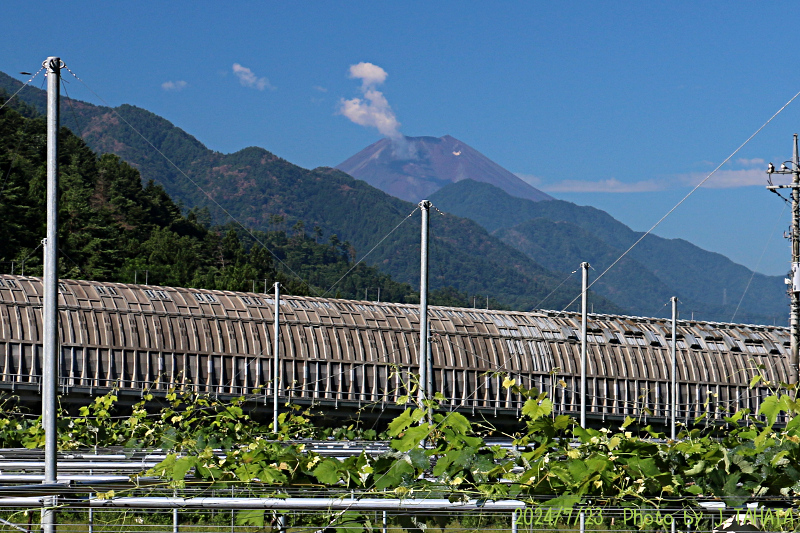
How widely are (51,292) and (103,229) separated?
86765 mm

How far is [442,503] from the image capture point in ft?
24.3

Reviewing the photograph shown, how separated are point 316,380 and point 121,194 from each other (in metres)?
73.4

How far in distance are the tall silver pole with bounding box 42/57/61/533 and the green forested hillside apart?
57934mm

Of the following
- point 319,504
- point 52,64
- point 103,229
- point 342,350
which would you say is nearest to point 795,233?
point 342,350

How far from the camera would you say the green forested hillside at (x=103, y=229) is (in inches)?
3194

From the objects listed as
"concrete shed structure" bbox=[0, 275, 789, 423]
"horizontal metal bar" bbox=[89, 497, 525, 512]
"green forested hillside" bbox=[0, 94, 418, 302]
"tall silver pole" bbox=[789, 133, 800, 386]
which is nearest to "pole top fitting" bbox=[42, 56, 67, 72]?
"horizontal metal bar" bbox=[89, 497, 525, 512]

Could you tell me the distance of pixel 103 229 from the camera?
9356 cm

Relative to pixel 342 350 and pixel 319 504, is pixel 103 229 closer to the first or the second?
pixel 342 350

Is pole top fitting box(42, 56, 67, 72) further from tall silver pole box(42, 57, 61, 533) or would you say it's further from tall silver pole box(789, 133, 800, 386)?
tall silver pole box(789, 133, 800, 386)

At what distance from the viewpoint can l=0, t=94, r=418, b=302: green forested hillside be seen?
3194 inches

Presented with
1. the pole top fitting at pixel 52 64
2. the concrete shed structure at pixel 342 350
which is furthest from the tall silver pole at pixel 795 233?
the pole top fitting at pixel 52 64

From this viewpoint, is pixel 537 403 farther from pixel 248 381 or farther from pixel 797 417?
pixel 248 381

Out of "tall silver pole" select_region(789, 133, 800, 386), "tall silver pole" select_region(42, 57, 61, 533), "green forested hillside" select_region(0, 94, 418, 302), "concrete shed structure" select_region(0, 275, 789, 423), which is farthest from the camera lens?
"green forested hillside" select_region(0, 94, 418, 302)

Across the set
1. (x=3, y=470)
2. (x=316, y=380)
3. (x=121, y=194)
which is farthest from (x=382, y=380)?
(x=121, y=194)
